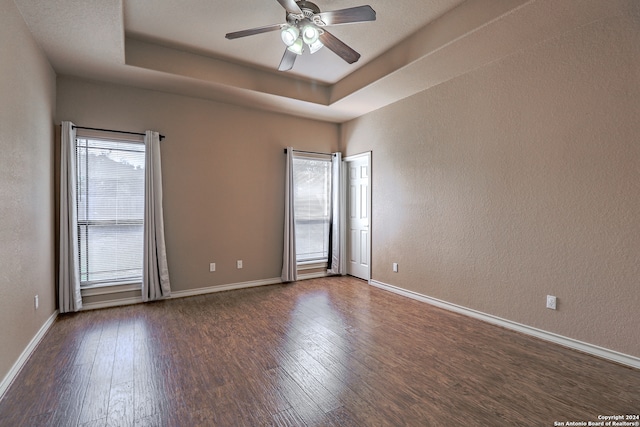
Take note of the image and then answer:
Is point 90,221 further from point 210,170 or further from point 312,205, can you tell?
point 312,205

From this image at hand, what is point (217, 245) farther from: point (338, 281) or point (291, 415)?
point (291, 415)

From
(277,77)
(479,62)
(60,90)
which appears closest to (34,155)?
(60,90)

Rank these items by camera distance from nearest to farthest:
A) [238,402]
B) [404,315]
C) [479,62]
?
1. [238,402]
2. [479,62]
3. [404,315]

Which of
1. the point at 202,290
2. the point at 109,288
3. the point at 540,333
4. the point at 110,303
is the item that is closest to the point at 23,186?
the point at 109,288

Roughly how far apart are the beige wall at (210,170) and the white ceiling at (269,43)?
0.78ft

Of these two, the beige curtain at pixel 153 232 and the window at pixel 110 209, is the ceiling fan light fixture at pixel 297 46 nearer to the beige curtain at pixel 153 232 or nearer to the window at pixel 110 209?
the beige curtain at pixel 153 232

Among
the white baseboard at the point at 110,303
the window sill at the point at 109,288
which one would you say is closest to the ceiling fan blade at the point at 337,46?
the window sill at the point at 109,288

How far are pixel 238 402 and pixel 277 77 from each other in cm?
388

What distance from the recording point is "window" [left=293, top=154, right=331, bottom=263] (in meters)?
5.32

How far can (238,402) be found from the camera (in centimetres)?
198

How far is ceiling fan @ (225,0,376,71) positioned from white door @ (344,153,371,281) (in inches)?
99.8

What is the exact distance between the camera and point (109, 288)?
3.88 m

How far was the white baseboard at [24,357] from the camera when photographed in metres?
2.09

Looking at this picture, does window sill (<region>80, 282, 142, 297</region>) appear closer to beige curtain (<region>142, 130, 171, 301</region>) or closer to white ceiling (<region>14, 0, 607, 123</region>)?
beige curtain (<region>142, 130, 171, 301</region>)
